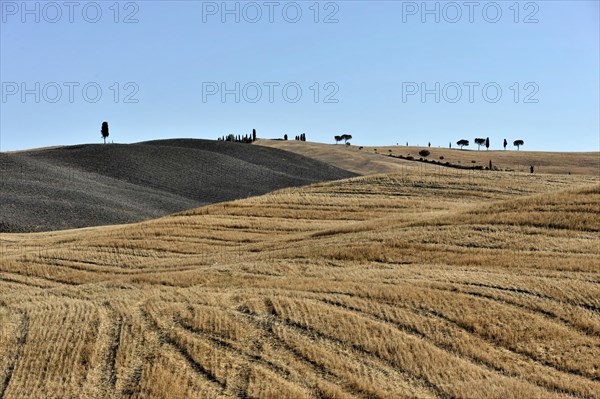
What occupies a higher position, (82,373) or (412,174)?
(412,174)

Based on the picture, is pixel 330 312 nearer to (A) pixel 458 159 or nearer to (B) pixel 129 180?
(B) pixel 129 180

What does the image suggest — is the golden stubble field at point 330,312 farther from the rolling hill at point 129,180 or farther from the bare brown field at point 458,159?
the bare brown field at point 458,159

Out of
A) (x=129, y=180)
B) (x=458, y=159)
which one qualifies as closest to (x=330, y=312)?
(x=129, y=180)

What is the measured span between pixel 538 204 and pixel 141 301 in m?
18.8

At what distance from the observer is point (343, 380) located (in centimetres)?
1792

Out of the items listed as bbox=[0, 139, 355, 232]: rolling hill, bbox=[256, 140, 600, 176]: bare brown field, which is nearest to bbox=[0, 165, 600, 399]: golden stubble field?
bbox=[0, 139, 355, 232]: rolling hill

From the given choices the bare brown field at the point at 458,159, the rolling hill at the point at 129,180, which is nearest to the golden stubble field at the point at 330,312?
the rolling hill at the point at 129,180

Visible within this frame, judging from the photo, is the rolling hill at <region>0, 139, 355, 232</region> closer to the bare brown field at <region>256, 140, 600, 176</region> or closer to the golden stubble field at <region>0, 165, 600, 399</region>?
the bare brown field at <region>256, 140, 600, 176</region>

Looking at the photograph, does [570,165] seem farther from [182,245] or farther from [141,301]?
[141,301]

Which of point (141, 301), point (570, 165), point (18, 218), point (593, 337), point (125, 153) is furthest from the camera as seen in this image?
point (570, 165)

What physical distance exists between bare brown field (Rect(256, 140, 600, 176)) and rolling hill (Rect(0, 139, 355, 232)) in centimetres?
1170

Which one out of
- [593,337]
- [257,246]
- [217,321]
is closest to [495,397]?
[593,337]

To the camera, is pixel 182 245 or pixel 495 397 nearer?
pixel 495 397

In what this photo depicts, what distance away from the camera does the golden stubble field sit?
18.1m
